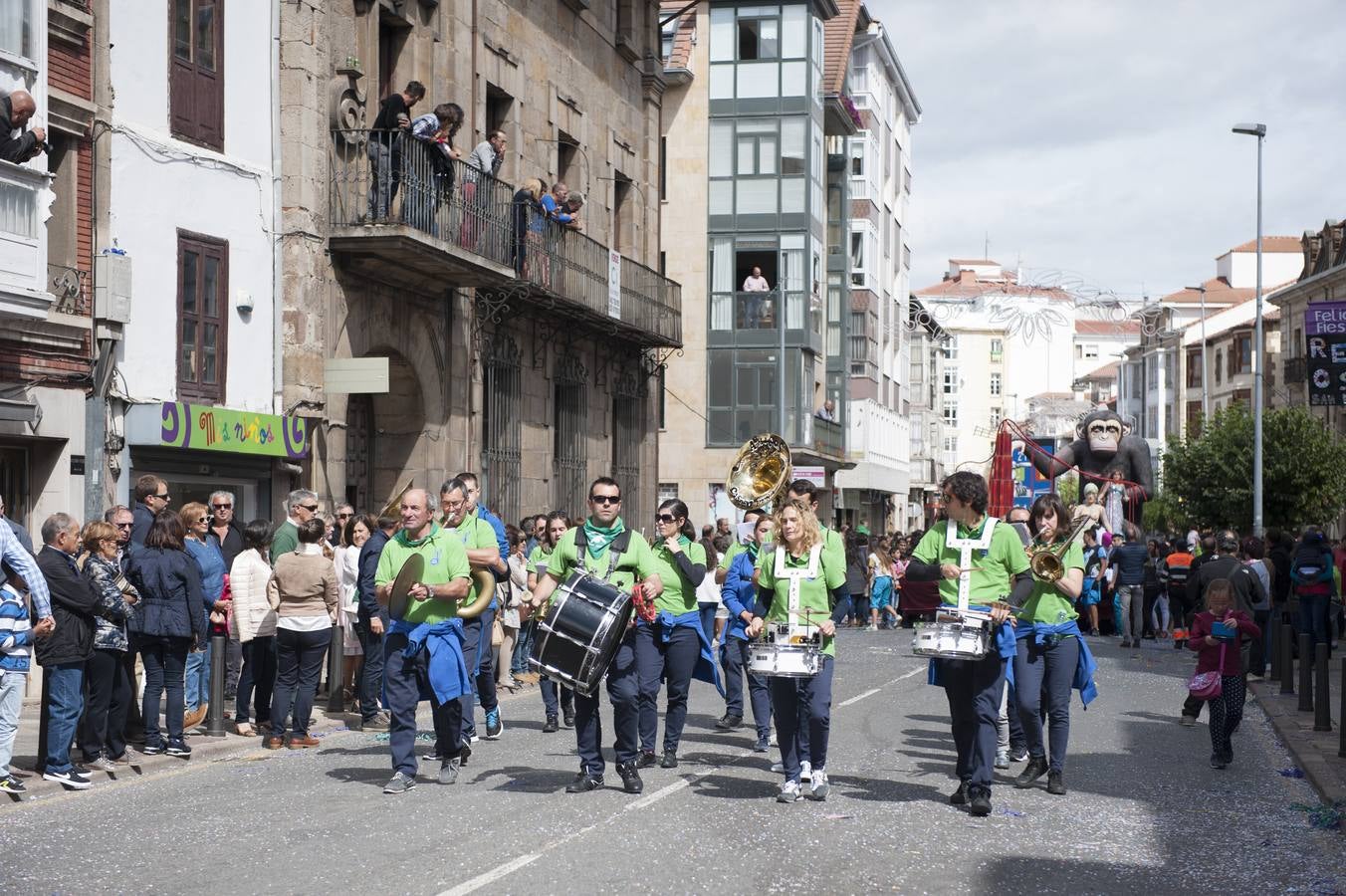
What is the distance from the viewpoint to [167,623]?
41.0 ft

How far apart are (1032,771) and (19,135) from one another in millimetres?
10562

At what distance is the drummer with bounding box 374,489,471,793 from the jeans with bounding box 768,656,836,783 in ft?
6.51

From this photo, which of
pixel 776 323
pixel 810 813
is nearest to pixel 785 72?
pixel 776 323

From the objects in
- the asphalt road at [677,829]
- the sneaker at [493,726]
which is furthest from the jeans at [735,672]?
the sneaker at [493,726]

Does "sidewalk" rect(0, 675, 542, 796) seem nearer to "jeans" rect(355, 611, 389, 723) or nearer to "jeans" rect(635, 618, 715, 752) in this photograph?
"jeans" rect(355, 611, 389, 723)

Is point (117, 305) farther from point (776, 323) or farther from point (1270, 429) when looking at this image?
point (1270, 429)

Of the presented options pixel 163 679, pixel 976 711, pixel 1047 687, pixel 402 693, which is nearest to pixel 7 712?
pixel 163 679

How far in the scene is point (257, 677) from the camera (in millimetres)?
14383

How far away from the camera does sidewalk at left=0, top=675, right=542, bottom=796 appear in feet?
36.8

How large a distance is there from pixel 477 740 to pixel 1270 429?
149ft

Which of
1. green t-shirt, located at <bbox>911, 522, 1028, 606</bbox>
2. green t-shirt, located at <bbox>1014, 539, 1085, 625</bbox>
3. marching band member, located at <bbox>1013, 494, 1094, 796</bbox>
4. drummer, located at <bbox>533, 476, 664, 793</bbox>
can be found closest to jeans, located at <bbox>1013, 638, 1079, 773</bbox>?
marching band member, located at <bbox>1013, 494, 1094, 796</bbox>

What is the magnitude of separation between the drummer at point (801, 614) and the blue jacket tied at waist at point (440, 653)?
1.82 m

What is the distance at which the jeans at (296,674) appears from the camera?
44.1 ft

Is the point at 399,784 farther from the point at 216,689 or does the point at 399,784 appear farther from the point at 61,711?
the point at 216,689
